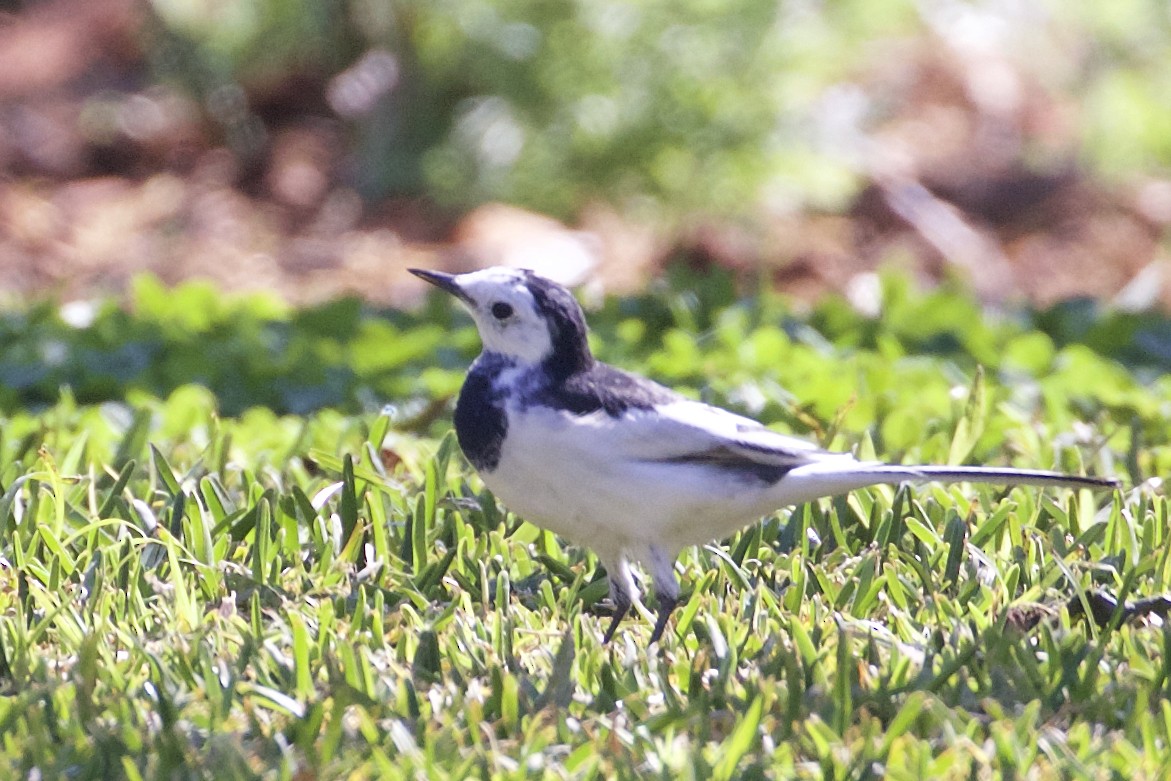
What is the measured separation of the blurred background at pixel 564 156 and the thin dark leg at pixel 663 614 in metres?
4.30

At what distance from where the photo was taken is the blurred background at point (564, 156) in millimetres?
8523

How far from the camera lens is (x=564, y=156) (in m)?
8.76

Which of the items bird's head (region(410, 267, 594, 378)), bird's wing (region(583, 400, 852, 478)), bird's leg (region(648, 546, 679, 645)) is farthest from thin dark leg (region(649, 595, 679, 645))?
bird's head (region(410, 267, 594, 378))

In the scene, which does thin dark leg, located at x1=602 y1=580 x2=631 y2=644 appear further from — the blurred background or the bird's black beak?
the blurred background

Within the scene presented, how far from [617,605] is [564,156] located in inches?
203

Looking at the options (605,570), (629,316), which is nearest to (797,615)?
(605,570)

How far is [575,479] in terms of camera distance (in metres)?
3.57

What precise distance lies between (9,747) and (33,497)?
1470 mm

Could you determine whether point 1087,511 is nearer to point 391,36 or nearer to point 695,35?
point 695,35

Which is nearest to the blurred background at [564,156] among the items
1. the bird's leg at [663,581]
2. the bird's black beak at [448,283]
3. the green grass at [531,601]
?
the green grass at [531,601]

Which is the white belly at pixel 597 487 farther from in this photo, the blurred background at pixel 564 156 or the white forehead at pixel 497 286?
the blurred background at pixel 564 156

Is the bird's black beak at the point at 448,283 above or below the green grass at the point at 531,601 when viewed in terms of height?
above

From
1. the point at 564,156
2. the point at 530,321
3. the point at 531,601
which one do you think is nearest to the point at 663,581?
the point at 531,601

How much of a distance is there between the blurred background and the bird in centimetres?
410
